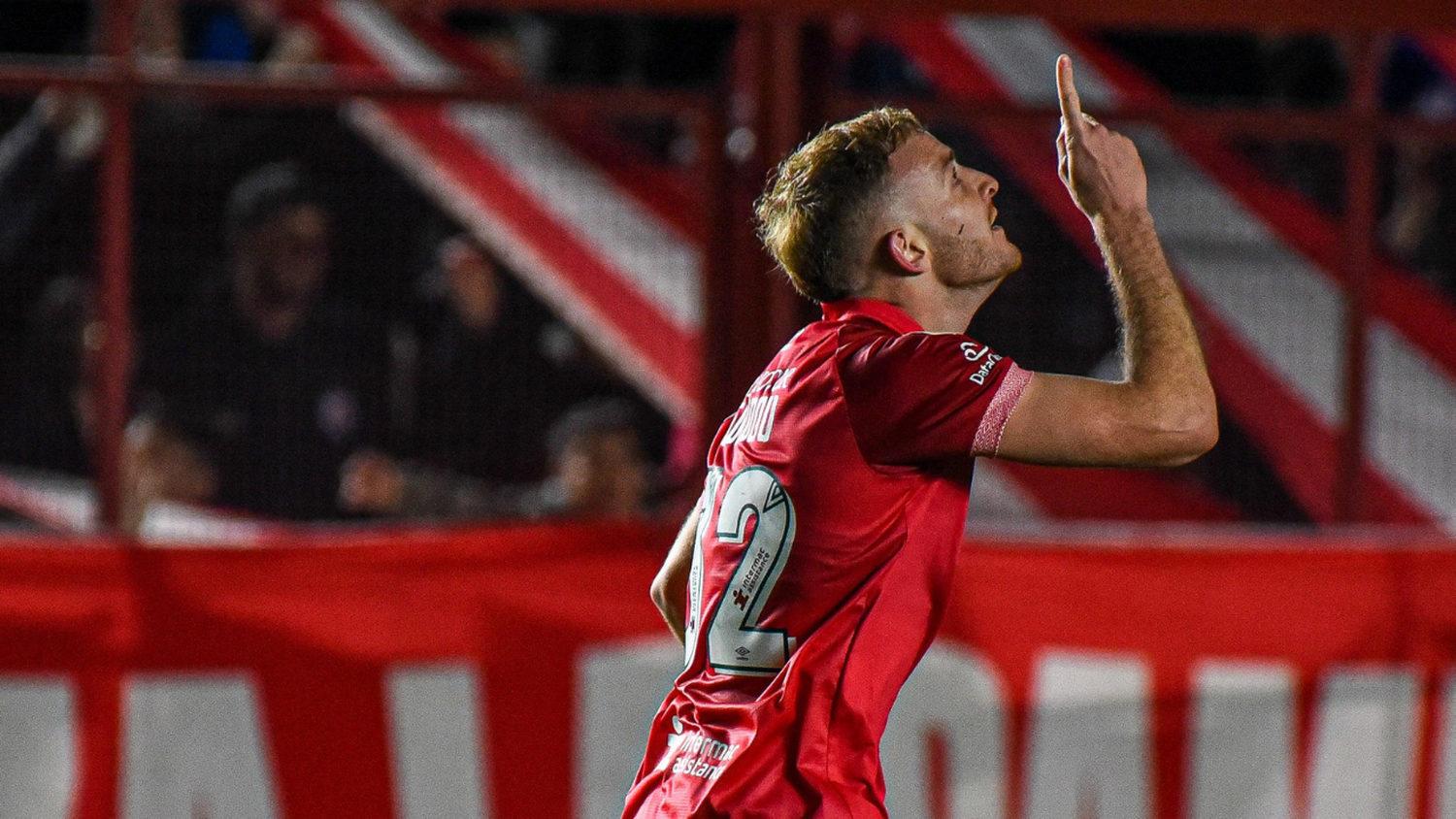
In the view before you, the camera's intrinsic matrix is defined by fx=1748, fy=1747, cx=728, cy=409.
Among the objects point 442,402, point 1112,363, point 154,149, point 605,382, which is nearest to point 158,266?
point 154,149

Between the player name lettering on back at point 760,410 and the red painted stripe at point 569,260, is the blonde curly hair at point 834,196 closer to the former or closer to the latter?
the player name lettering on back at point 760,410

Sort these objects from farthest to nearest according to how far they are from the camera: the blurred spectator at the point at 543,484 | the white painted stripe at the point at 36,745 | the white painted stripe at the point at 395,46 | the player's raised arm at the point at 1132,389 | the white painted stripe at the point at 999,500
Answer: the white painted stripe at the point at 395,46 < the white painted stripe at the point at 999,500 < the blurred spectator at the point at 543,484 < the white painted stripe at the point at 36,745 < the player's raised arm at the point at 1132,389

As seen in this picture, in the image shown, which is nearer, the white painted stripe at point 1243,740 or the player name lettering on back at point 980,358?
the player name lettering on back at point 980,358

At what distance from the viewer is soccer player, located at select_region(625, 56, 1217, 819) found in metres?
2.58

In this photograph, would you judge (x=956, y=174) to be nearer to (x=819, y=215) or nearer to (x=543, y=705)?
(x=819, y=215)

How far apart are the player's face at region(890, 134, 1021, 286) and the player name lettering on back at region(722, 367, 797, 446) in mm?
313

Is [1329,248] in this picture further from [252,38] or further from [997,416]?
[252,38]

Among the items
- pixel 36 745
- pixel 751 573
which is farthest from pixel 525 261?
pixel 751 573

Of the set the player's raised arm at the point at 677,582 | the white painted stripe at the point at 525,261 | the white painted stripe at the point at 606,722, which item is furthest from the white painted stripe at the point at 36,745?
the player's raised arm at the point at 677,582

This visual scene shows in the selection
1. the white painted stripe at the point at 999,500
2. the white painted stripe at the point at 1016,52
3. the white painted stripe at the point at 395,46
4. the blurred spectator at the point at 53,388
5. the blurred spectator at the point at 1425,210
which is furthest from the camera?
the white painted stripe at the point at 1016,52

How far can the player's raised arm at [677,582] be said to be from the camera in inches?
126

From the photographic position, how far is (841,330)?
276 centimetres

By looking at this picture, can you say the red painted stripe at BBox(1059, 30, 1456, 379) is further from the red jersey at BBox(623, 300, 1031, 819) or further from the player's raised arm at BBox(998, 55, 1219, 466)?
the red jersey at BBox(623, 300, 1031, 819)

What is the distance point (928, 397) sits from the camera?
2582 mm
